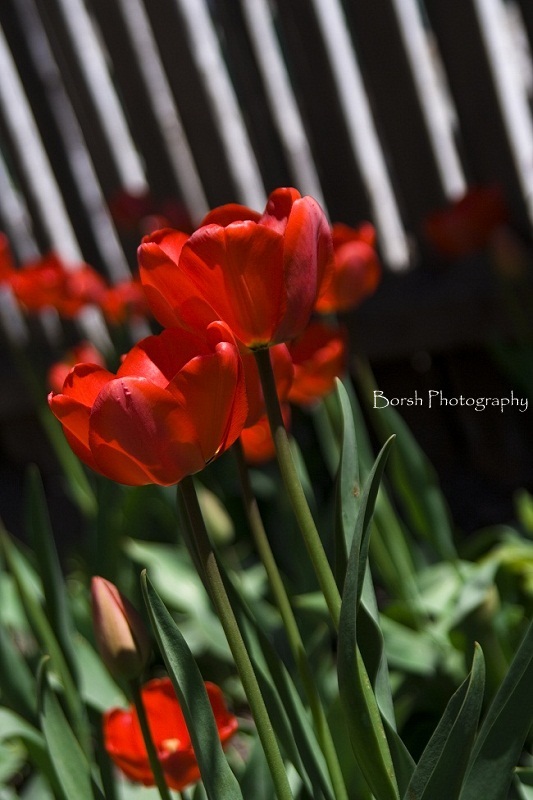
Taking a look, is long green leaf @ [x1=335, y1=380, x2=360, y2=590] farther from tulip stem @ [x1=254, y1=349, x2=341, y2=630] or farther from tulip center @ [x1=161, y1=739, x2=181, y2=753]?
tulip center @ [x1=161, y1=739, x2=181, y2=753]

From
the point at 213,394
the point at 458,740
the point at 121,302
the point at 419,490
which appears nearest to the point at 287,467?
the point at 213,394

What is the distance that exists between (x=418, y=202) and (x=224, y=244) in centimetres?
173

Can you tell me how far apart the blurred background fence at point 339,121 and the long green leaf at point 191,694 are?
4.29 ft

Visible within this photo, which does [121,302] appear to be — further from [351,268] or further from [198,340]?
[198,340]

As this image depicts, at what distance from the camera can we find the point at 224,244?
57cm

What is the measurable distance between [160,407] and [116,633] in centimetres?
25

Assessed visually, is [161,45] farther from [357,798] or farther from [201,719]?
[201,719]

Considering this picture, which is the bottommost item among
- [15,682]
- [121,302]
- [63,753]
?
[15,682]

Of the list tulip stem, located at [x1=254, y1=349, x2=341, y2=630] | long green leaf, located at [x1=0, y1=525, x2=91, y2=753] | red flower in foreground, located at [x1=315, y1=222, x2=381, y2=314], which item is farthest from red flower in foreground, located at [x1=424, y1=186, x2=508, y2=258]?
tulip stem, located at [x1=254, y1=349, x2=341, y2=630]

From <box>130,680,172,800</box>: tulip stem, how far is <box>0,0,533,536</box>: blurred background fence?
1.21 metres

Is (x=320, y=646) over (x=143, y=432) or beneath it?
beneath

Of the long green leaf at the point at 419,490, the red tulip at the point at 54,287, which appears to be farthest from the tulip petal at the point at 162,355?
the red tulip at the point at 54,287

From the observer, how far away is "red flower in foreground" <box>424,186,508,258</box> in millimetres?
1713

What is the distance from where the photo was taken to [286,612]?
69 centimetres
